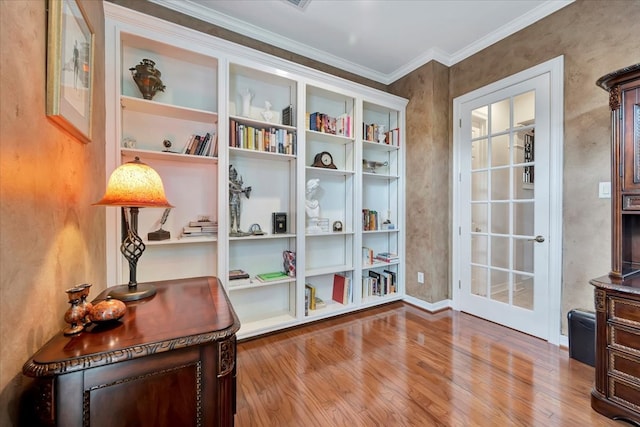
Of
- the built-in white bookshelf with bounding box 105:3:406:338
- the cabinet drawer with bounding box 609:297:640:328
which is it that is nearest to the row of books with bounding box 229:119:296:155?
the built-in white bookshelf with bounding box 105:3:406:338

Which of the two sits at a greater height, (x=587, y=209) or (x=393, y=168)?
(x=393, y=168)

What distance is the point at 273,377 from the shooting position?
177 centimetres

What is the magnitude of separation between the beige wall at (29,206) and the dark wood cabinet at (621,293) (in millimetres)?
2473

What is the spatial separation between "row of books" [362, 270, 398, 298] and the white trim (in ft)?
0.75

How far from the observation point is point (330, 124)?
2.78 m

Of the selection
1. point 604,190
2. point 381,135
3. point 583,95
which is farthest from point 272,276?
point 583,95

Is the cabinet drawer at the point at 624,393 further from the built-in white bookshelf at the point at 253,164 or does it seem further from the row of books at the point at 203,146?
the row of books at the point at 203,146

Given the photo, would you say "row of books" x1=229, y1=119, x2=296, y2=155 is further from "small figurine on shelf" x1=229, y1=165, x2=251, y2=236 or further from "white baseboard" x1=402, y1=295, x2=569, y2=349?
"white baseboard" x1=402, y1=295, x2=569, y2=349

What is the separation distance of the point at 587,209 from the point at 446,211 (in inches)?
45.2

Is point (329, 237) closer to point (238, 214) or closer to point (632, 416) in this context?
point (238, 214)

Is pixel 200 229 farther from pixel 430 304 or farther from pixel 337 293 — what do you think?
pixel 430 304

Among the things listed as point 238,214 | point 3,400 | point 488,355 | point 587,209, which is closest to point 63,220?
point 3,400

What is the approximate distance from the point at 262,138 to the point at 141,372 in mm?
1937

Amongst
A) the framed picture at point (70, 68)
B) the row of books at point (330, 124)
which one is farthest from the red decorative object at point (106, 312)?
the row of books at point (330, 124)
